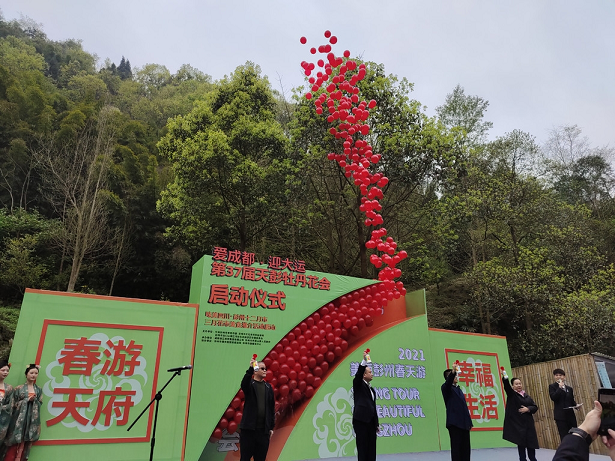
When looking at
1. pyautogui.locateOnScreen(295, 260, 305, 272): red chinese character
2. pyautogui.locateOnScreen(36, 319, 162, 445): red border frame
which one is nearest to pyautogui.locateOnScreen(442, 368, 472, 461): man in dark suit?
pyautogui.locateOnScreen(295, 260, 305, 272): red chinese character

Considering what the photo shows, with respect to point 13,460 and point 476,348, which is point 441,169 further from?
point 13,460

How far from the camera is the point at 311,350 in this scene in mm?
5039

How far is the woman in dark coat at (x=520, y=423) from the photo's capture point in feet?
13.0

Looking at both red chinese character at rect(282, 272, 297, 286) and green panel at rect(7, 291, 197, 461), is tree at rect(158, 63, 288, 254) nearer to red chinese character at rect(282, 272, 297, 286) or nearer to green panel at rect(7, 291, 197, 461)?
red chinese character at rect(282, 272, 297, 286)

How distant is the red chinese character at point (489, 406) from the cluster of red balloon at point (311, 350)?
2.29 meters

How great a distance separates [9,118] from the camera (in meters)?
11.7

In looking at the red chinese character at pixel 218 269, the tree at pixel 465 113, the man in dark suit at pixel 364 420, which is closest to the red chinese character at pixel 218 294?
the red chinese character at pixel 218 269

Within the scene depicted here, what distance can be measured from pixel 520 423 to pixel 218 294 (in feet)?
11.4

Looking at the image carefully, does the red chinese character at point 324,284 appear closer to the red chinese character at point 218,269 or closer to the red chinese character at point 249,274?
the red chinese character at point 249,274

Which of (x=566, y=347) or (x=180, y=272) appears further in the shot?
(x=180, y=272)

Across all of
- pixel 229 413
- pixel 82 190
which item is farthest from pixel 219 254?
pixel 82 190

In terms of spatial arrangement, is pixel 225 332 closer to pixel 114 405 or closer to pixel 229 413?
pixel 229 413

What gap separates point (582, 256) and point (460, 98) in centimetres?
640

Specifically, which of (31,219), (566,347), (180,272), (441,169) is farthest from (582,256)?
(31,219)
